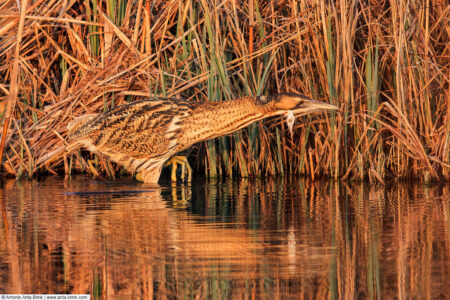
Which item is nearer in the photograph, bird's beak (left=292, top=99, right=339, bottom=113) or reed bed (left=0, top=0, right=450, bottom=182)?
bird's beak (left=292, top=99, right=339, bottom=113)

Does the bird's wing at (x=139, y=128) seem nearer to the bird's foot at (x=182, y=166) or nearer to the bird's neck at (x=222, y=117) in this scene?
the bird's neck at (x=222, y=117)

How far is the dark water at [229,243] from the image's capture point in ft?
13.1

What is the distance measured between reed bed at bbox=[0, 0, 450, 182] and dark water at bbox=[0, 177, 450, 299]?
0.82 m

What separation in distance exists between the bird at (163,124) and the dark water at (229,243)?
73cm

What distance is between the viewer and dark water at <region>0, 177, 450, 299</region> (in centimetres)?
400

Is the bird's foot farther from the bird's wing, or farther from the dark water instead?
the dark water

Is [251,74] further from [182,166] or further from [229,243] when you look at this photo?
[229,243]

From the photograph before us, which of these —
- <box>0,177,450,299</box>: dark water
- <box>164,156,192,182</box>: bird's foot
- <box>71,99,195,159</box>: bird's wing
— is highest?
<box>71,99,195,159</box>: bird's wing

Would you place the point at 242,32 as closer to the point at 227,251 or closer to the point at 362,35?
the point at 362,35

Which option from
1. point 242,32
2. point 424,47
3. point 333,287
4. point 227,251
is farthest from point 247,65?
point 333,287

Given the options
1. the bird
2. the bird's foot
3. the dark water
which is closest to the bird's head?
the bird

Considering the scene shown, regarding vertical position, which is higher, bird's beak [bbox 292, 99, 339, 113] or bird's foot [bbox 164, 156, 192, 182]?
bird's beak [bbox 292, 99, 339, 113]

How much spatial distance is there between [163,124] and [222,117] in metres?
0.63

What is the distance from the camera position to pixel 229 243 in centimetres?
505
